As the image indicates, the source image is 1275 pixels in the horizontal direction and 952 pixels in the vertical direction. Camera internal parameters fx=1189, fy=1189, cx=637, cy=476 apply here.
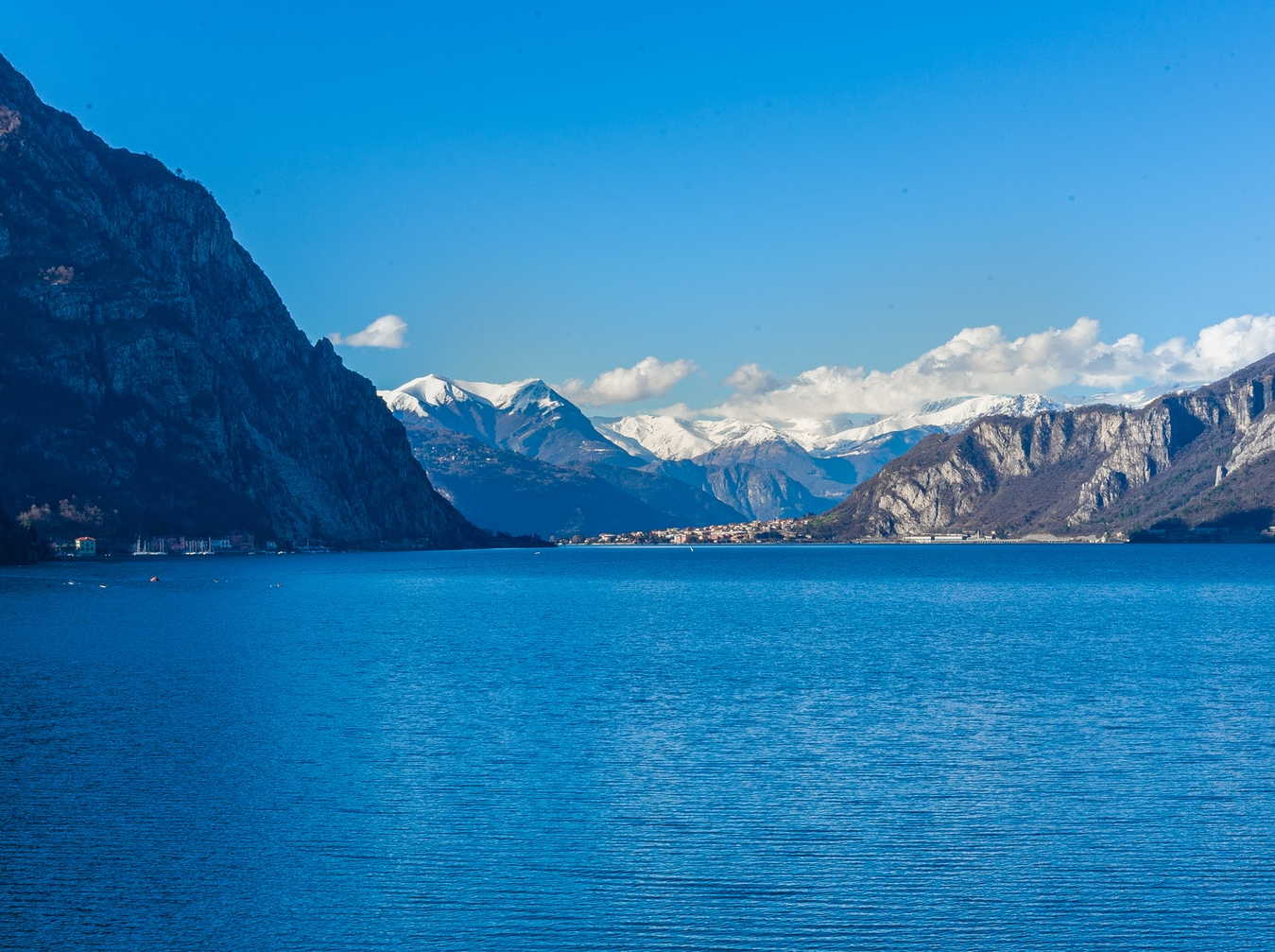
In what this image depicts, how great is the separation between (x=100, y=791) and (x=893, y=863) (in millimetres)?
26671

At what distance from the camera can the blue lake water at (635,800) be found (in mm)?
28594

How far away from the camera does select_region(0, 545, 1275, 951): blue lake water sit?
28.6 m

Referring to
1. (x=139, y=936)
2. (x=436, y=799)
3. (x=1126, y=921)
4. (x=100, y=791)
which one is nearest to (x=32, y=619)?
(x=100, y=791)

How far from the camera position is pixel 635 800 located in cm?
3925

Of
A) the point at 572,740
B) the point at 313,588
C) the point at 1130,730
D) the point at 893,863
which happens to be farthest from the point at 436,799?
the point at 313,588

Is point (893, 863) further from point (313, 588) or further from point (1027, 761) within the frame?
point (313, 588)

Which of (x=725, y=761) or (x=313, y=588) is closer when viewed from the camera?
(x=725, y=761)

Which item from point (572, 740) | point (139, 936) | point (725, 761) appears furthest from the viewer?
point (572, 740)

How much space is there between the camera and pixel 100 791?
133 feet

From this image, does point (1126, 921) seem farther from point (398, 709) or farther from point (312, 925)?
point (398, 709)

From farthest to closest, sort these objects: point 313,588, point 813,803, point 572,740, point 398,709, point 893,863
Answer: point 313,588
point 398,709
point 572,740
point 813,803
point 893,863

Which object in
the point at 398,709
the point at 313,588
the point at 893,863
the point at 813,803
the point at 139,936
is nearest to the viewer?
the point at 139,936

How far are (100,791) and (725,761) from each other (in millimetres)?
22160

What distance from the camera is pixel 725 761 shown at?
148ft
